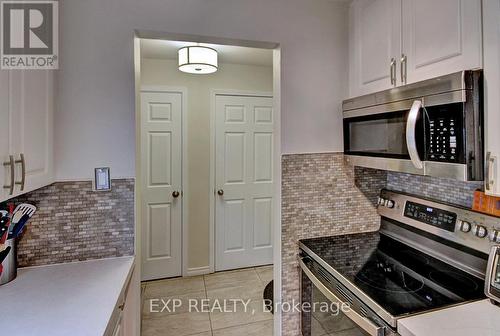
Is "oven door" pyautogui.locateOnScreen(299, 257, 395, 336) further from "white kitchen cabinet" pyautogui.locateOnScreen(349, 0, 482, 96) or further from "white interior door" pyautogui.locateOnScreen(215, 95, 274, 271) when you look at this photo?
"white interior door" pyautogui.locateOnScreen(215, 95, 274, 271)

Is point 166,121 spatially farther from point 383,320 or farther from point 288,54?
point 383,320

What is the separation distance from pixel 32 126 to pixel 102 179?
1.26ft

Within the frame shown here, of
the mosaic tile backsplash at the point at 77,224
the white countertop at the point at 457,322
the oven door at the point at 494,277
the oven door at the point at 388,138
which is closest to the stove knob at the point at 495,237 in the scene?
the oven door at the point at 494,277

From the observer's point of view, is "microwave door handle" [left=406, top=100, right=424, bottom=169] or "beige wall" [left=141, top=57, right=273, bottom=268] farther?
"beige wall" [left=141, top=57, right=273, bottom=268]

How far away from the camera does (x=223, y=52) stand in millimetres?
2668

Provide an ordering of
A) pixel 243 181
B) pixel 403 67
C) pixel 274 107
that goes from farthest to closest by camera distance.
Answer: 1. pixel 243 181
2. pixel 274 107
3. pixel 403 67

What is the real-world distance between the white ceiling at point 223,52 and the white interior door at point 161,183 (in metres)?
0.40

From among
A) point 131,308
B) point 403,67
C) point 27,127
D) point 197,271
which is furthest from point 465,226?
point 197,271

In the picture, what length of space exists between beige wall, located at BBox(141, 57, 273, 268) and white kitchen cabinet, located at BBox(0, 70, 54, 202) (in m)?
1.70

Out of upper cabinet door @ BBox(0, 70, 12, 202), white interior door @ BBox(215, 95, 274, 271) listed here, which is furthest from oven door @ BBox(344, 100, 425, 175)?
white interior door @ BBox(215, 95, 274, 271)

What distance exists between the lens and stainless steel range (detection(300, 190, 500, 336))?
1102mm

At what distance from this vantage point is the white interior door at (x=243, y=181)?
312 cm

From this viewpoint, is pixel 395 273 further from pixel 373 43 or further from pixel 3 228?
pixel 3 228

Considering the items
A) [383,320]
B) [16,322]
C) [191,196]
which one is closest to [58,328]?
[16,322]
